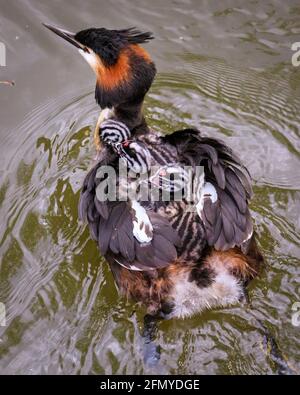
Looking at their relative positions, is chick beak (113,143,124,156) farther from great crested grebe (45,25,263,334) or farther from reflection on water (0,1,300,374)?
reflection on water (0,1,300,374)

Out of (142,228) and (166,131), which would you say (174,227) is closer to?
(142,228)

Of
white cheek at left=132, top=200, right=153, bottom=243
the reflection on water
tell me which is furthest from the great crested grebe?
the reflection on water

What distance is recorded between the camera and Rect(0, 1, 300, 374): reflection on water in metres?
3.75

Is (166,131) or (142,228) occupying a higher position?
(142,228)

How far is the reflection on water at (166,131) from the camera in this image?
12.3 feet

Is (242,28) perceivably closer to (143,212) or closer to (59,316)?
(143,212)

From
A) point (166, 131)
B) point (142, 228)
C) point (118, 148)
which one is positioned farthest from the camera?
point (166, 131)

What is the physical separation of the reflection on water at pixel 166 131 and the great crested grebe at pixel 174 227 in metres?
0.17

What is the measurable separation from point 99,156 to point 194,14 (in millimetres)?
2240

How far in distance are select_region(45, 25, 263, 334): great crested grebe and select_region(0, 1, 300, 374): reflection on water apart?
0.57 ft

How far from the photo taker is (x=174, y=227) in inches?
145

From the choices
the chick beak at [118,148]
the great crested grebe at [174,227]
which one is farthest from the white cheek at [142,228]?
the chick beak at [118,148]

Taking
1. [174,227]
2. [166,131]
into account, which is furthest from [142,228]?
[166,131]

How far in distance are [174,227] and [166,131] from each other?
5.40 feet
